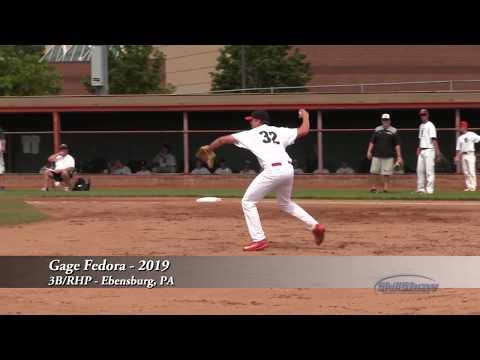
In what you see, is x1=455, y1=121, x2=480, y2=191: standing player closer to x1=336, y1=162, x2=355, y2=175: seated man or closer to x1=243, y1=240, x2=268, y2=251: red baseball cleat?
Answer: x1=336, y1=162, x2=355, y2=175: seated man

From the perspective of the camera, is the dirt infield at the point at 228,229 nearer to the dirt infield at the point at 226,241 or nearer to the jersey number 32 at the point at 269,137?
the dirt infield at the point at 226,241

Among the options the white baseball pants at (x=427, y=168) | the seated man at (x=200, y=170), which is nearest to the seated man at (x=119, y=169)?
the seated man at (x=200, y=170)

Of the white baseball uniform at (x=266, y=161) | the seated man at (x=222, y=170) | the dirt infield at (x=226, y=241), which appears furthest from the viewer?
the seated man at (x=222, y=170)

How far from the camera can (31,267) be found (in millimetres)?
9766

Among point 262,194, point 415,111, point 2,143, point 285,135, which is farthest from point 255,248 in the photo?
point 415,111

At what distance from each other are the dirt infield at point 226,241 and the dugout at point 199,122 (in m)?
7.71

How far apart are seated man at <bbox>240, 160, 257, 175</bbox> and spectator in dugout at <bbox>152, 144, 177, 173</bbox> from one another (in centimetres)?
232

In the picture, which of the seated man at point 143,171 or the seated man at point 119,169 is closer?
the seated man at point 143,171

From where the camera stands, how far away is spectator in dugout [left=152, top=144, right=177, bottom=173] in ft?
90.0

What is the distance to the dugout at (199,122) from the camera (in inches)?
1045

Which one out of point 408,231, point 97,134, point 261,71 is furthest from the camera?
point 261,71

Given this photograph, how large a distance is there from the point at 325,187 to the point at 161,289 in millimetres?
17795

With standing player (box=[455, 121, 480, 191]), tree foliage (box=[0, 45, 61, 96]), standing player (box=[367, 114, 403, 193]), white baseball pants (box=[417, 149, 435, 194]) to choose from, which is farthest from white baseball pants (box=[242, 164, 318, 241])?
tree foliage (box=[0, 45, 61, 96])

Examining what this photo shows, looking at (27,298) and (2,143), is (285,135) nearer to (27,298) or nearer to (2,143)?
(27,298)
